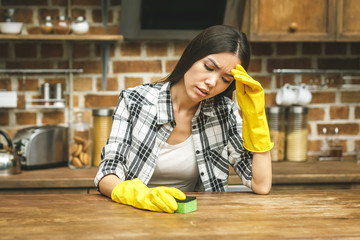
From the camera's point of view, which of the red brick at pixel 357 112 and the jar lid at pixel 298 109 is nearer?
the jar lid at pixel 298 109

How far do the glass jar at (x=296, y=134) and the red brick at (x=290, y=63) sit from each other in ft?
0.98

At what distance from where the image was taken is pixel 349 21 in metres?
2.44

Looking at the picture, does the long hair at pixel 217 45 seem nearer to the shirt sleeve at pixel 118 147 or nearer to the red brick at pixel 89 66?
the shirt sleeve at pixel 118 147

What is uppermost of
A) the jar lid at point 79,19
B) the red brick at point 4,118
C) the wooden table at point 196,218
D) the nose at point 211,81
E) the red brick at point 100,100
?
the jar lid at point 79,19

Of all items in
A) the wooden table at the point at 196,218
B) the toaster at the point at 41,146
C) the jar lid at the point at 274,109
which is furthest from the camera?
the jar lid at the point at 274,109

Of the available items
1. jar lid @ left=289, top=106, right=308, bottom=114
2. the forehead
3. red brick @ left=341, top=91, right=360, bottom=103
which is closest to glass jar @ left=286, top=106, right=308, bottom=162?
jar lid @ left=289, top=106, right=308, bottom=114

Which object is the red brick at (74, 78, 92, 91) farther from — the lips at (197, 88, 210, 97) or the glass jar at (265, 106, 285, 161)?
the lips at (197, 88, 210, 97)

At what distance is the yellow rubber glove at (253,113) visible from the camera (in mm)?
1520

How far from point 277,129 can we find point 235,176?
0.52 meters

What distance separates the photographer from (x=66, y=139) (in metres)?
2.44

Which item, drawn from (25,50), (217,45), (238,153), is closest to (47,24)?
(25,50)

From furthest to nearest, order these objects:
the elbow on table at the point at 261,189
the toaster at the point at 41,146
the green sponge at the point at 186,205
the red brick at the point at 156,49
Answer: the red brick at the point at 156,49 < the toaster at the point at 41,146 < the elbow on table at the point at 261,189 < the green sponge at the point at 186,205

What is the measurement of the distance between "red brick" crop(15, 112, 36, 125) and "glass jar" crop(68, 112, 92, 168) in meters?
0.27

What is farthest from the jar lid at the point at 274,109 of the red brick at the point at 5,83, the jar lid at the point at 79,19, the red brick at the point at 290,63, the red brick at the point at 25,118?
the red brick at the point at 5,83
